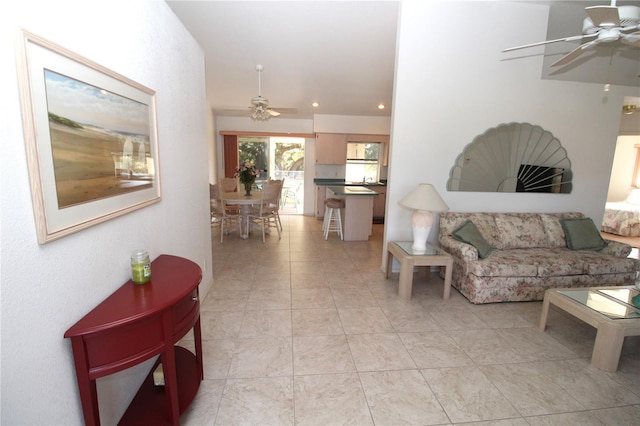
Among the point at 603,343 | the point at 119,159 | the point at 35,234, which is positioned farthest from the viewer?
the point at 603,343

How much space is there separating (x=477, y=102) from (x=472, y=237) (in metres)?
1.67

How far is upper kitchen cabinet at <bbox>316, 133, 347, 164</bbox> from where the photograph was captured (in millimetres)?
6793

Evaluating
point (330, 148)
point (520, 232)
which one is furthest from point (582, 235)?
point (330, 148)

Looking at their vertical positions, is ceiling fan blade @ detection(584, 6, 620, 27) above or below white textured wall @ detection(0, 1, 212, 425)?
above

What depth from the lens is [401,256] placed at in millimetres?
3090

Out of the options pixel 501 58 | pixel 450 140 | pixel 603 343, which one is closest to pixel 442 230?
pixel 450 140

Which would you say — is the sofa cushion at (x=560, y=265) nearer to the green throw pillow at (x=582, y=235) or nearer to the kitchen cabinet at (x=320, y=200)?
the green throw pillow at (x=582, y=235)

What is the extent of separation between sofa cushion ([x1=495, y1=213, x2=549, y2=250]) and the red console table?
344 cm

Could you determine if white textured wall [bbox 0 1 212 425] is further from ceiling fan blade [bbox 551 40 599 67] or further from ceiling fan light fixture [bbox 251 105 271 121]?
ceiling fan blade [bbox 551 40 599 67]

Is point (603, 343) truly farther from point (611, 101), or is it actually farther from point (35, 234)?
point (611, 101)

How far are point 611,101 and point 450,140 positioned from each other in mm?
2296

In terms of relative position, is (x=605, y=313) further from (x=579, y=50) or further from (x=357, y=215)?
(x=357, y=215)

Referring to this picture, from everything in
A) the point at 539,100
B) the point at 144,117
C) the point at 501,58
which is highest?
the point at 501,58

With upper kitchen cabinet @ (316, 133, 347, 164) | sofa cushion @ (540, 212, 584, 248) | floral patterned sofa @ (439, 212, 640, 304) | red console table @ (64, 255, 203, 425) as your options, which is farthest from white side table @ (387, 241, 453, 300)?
upper kitchen cabinet @ (316, 133, 347, 164)
